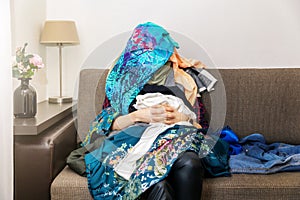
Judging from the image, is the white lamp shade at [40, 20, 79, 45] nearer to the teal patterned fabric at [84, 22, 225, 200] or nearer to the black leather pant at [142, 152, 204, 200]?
the teal patterned fabric at [84, 22, 225, 200]

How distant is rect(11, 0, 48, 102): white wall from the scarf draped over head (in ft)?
1.80

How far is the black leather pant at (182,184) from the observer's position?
1.83 meters

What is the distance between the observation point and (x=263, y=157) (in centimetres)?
228

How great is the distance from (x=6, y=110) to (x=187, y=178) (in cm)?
78

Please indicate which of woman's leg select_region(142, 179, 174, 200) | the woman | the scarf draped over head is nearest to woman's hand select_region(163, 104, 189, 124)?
the woman

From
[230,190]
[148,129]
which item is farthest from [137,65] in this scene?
[230,190]

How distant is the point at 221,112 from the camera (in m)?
2.65

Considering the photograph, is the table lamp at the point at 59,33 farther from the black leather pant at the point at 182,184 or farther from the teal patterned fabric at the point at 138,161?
the black leather pant at the point at 182,184

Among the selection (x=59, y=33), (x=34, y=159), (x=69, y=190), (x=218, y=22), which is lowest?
(x=69, y=190)

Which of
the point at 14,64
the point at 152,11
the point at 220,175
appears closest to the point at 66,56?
the point at 152,11

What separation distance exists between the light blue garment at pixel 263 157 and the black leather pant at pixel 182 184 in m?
0.33

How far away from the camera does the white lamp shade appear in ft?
9.20

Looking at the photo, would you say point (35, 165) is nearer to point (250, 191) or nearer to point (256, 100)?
point (250, 191)

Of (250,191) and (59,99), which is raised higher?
(59,99)
